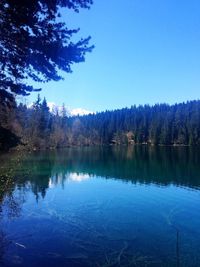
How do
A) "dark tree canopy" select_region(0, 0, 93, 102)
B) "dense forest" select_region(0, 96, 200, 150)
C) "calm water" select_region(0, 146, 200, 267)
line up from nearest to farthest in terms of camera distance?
1. "dark tree canopy" select_region(0, 0, 93, 102)
2. "calm water" select_region(0, 146, 200, 267)
3. "dense forest" select_region(0, 96, 200, 150)

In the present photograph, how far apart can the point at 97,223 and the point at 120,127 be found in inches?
6586

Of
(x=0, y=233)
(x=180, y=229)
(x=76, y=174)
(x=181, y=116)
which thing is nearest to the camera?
(x=0, y=233)

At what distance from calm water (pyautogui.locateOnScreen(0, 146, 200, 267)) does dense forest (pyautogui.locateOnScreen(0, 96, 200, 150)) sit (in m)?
59.2

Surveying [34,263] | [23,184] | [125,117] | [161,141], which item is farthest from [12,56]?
[125,117]

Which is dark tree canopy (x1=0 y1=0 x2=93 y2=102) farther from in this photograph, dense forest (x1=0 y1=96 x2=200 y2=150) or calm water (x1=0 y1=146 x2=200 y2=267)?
dense forest (x1=0 y1=96 x2=200 y2=150)

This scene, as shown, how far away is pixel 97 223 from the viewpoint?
21516mm

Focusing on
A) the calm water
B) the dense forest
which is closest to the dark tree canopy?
the calm water

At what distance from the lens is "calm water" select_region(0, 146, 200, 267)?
1580 cm

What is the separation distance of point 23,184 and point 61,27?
27.9 metres

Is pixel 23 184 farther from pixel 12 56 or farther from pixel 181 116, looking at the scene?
pixel 181 116

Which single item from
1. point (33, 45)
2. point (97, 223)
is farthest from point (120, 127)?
A: point (33, 45)

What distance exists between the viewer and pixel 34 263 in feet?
49.1

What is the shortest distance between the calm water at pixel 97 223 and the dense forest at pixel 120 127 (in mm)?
59240

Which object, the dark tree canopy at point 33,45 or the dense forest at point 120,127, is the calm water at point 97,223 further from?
the dense forest at point 120,127
